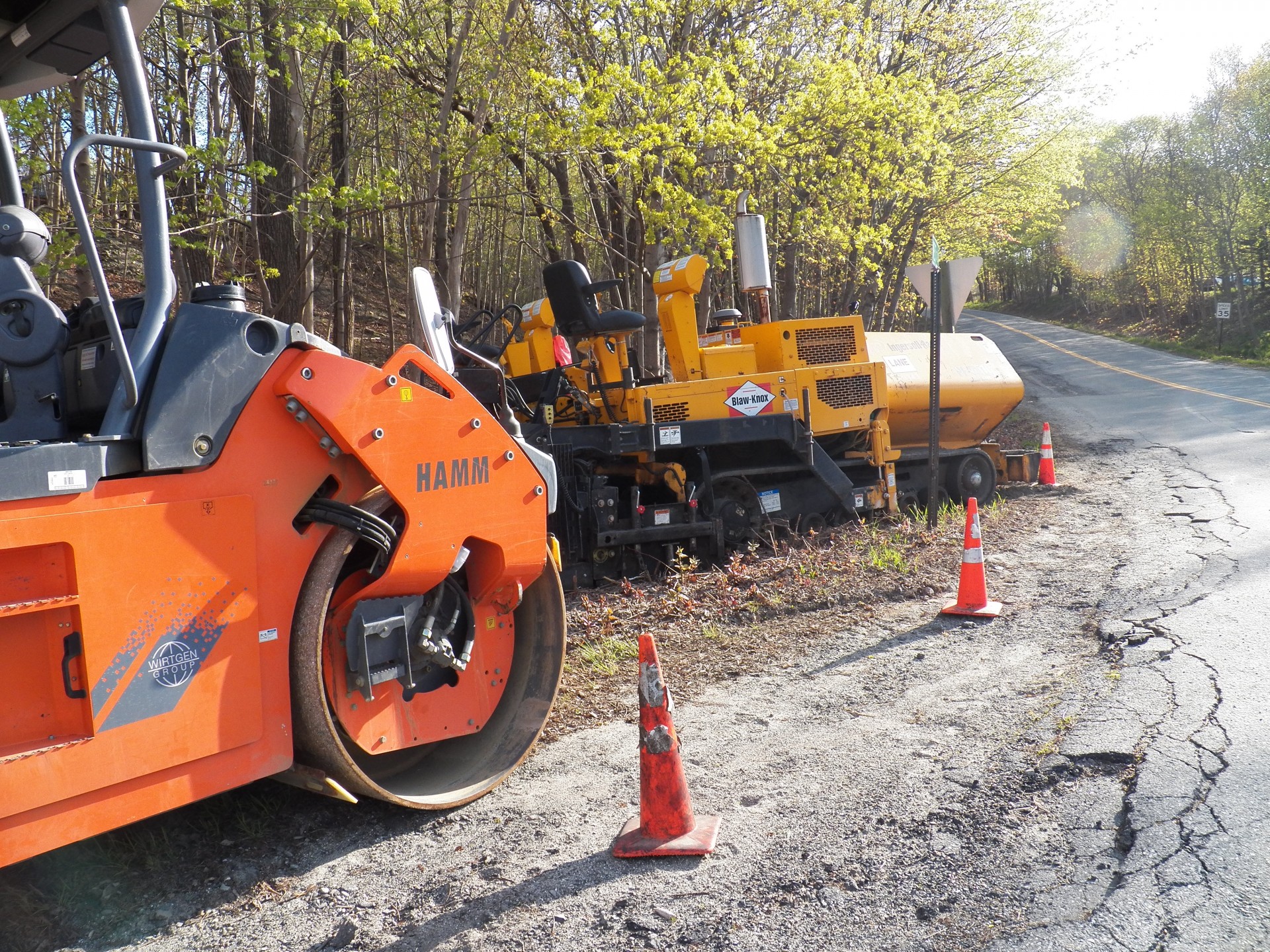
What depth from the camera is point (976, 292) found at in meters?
88.9

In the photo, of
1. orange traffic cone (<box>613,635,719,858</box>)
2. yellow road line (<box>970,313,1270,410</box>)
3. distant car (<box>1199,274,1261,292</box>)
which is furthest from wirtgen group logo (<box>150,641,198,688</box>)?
distant car (<box>1199,274,1261,292</box>)

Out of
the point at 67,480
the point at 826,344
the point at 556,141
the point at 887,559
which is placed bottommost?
the point at 887,559

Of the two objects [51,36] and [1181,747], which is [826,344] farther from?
[51,36]

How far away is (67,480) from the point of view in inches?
102

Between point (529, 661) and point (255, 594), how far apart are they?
155 cm

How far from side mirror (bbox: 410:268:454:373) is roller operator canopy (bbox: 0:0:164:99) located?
4.31 feet

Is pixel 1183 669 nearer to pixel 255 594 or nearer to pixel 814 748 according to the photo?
pixel 814 748

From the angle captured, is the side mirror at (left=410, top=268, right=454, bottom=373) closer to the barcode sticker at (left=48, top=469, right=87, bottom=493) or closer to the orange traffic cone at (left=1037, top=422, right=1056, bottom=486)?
the barcode sticker at (left=48, top=469, right=87, bottom=493)

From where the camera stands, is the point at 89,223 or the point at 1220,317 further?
the point at 1220,317

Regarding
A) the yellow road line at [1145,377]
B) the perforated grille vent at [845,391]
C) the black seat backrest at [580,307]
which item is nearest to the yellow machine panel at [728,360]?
the perforated grille vent at [845,391]

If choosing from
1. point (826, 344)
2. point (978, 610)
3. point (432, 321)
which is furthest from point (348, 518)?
point (826, 344)

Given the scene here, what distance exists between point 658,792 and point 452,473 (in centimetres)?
144

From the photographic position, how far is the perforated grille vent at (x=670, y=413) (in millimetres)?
8297

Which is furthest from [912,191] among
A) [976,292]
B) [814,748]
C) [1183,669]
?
[976,292]
